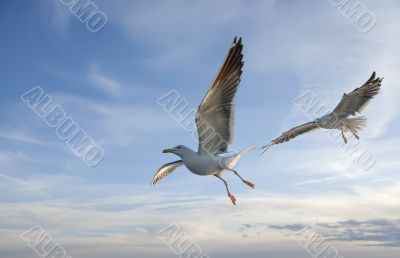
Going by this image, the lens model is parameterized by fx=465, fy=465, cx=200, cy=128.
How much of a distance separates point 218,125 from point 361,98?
7498 millimetres

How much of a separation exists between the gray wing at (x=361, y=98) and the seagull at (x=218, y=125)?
22.4 ft

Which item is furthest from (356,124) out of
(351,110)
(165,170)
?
(165,170)

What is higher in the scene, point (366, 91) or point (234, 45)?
point (366, 91)

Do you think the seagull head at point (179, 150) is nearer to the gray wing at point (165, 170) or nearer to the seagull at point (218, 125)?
the seagull at point (218, 125)

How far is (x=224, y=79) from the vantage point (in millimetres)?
8500

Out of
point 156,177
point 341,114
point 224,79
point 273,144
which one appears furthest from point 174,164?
point 341,114

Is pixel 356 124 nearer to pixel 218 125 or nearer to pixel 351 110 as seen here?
pixel 351 110

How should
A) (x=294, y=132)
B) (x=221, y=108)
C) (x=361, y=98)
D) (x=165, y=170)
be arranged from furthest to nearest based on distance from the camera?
(x=294, y=132) < (x=361, y=98) < (x=165, y=170) < (x=221, y=108)

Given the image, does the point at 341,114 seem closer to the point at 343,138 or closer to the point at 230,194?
the point at 343,138

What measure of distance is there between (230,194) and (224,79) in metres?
2.11

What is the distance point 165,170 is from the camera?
1163 cm

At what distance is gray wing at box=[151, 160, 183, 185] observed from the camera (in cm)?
1127

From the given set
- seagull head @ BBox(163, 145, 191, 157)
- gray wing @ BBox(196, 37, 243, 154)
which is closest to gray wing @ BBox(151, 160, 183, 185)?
seagull head @ BBox(163, 145, 191, 157)

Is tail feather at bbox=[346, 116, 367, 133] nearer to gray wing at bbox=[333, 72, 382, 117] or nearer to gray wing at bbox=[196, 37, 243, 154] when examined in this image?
gray wing at bbox=[333, 72, 382, 117]
